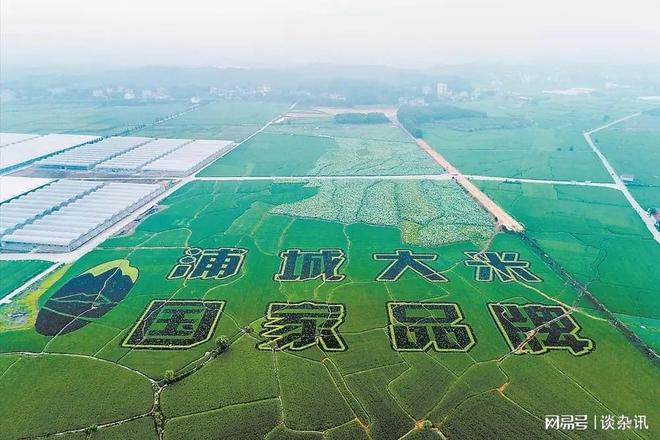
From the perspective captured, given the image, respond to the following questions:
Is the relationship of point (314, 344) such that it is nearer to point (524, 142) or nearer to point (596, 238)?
point (596, 238)

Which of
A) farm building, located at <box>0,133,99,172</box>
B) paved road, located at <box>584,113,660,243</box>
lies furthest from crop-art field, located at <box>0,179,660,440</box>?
farm building, located at <box>0,133,99,172</box>

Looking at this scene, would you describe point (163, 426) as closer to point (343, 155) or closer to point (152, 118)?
point (343, 155)

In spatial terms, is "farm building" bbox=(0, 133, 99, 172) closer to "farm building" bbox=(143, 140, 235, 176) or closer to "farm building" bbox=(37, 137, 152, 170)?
"farm building" bbox=(37, 137, 152, 170)

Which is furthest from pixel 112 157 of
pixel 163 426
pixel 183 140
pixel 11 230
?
pixel 163 426

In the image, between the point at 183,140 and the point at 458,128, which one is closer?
the point at 183,140

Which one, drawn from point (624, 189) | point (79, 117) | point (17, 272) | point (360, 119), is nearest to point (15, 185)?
point (17, 272)
